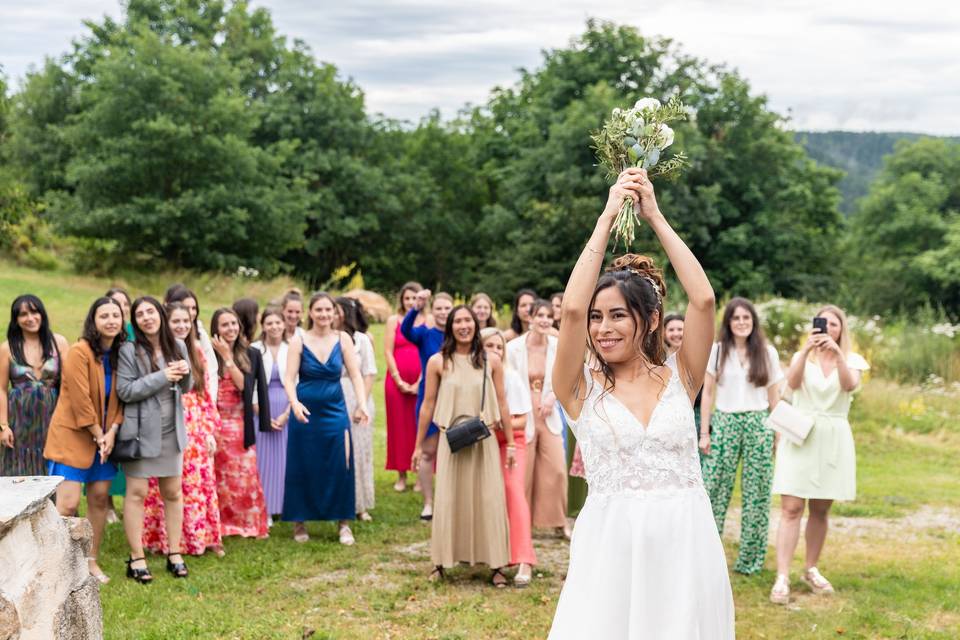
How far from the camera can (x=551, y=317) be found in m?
9.34

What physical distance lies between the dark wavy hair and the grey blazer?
944 mm

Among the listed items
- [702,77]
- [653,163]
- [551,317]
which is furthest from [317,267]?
[653,163]

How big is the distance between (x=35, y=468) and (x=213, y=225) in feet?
83.9

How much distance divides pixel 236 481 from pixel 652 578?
6292mm

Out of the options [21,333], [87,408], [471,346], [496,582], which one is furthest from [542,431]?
[21,333]

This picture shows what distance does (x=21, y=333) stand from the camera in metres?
8.22

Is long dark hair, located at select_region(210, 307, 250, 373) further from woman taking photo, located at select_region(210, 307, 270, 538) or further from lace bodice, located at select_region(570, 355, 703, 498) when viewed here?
lace bodice, located at select_region(570, 355, 703, 498)

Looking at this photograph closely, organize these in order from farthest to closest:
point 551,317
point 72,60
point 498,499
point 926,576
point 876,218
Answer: point 876,218 < point 72,60 < point 551,317 < point 926,576 < point 498,499

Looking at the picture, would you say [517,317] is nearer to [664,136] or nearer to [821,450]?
[821,450]

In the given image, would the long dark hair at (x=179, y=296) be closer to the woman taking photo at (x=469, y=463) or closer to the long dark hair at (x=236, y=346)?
the long dark hair at (x=236, y=346)

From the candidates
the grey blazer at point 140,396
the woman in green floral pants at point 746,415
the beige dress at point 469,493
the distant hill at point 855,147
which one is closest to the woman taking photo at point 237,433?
the grey blazer at point 140,396

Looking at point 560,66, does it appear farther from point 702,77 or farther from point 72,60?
point 72,60

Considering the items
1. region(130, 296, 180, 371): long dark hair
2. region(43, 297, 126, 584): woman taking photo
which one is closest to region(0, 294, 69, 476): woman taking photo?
region(43, 297, 126, 584): woman taking photo

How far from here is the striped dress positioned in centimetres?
817
